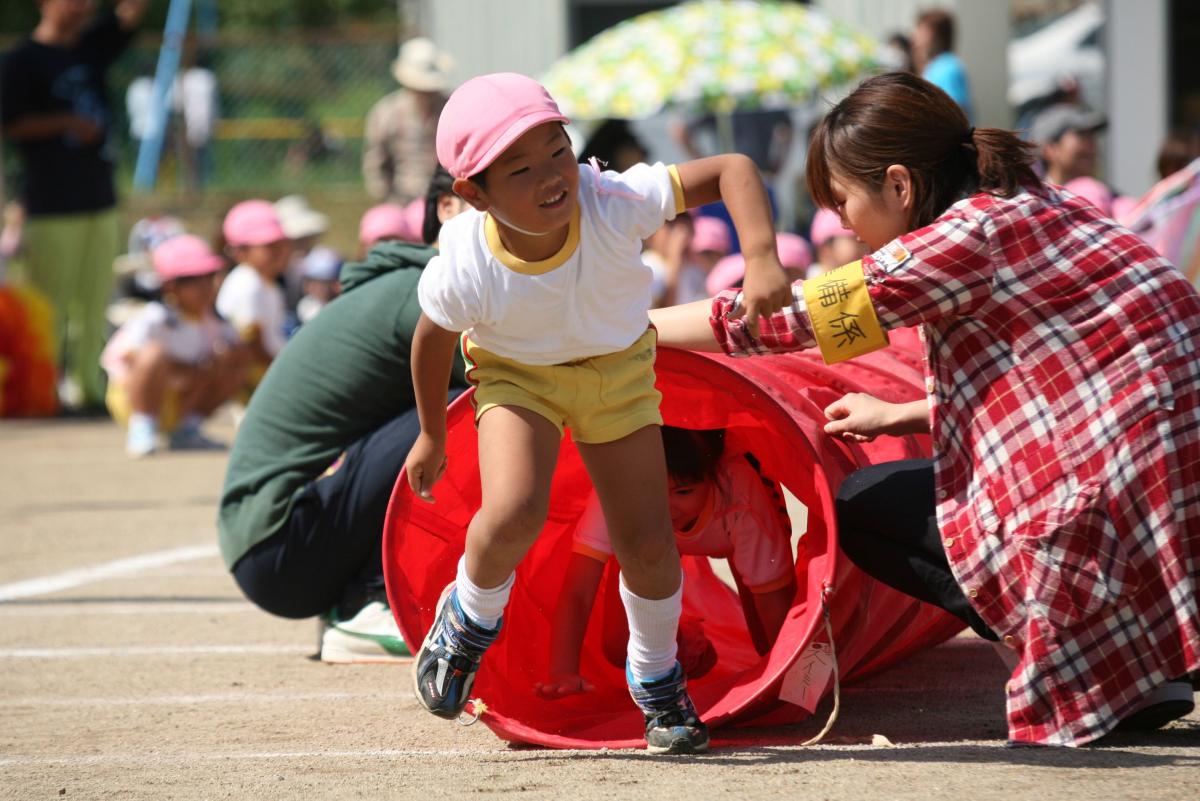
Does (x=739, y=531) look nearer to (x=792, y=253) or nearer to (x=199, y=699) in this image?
(x=199, y=699)

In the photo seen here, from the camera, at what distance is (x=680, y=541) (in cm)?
459

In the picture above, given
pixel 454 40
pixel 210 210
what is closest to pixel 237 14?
pixel 210 210

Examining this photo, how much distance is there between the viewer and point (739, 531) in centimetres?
445

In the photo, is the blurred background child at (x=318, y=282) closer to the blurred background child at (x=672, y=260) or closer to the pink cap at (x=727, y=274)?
the blurred background child at (x=672, y=260)

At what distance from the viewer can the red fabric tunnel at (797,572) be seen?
13.0ft

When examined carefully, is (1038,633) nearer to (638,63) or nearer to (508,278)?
(508,278)

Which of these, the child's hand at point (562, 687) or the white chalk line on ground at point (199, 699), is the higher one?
the child's hand at point (562, 687)

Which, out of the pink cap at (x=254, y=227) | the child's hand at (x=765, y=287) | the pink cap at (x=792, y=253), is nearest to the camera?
the child's hand at (x=765, y=287)

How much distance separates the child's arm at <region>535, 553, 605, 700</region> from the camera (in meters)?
4.33

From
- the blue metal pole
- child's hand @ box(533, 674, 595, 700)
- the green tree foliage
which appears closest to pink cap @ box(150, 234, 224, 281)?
child's hand @ box(533, 674, 595, 700)

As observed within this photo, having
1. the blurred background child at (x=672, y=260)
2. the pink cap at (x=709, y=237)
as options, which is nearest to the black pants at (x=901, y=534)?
the blurred background child at (x=672, y=260)

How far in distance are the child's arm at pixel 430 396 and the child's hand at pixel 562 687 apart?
693 mm

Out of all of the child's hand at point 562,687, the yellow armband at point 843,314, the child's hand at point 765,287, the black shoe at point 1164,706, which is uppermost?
the child's hand at point 765,287

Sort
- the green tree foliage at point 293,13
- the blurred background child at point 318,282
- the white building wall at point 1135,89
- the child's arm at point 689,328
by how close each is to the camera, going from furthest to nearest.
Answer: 1. the green tree foliage at point 293,13
2. the white building wall at point 1135,89
3. the blurred background child at point 318,282
4. the child's arm at point 689,328
